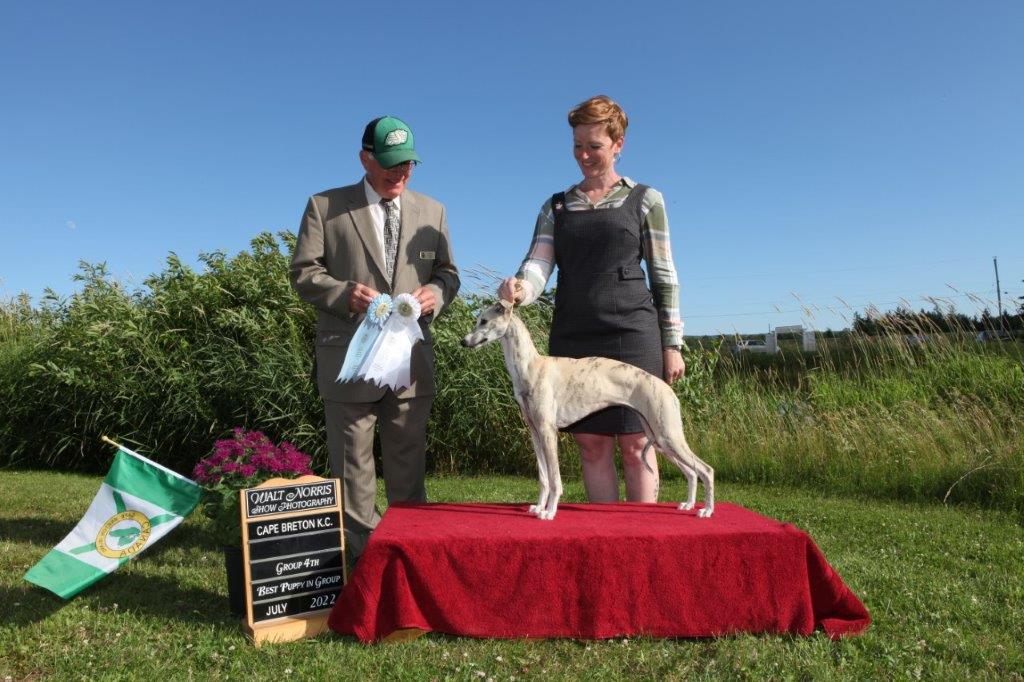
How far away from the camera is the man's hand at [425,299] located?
358 centimetres

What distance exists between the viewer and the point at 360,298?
3441 mm

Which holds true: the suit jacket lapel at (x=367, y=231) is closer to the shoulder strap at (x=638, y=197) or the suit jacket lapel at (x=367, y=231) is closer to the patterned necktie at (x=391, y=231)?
the patterned necktie at (x=391, y=231)

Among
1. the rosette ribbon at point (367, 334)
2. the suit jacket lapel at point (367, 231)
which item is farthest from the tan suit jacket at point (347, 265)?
the rosette ribbon at point (367, 334)

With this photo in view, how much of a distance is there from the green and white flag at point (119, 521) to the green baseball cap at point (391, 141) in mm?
1919

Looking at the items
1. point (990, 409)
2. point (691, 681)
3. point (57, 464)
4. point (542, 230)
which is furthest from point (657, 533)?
point (57, 464)

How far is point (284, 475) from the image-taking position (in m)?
3.71

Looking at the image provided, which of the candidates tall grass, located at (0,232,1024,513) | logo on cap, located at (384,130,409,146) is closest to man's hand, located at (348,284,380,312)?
logo on cap, located at (384,130,409,146)

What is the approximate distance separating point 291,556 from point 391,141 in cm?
201

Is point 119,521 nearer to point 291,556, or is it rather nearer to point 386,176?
point 291,556

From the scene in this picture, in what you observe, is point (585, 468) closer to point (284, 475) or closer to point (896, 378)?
point (284, 475)

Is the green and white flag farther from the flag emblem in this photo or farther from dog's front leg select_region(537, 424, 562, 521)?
dog's front leg select_region(537, 424, 562, 521)

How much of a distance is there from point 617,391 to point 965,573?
2.75m

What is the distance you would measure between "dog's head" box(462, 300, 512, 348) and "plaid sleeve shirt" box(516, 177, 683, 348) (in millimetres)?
257

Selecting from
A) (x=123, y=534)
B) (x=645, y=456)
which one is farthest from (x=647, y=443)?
(x=123, y=534)
